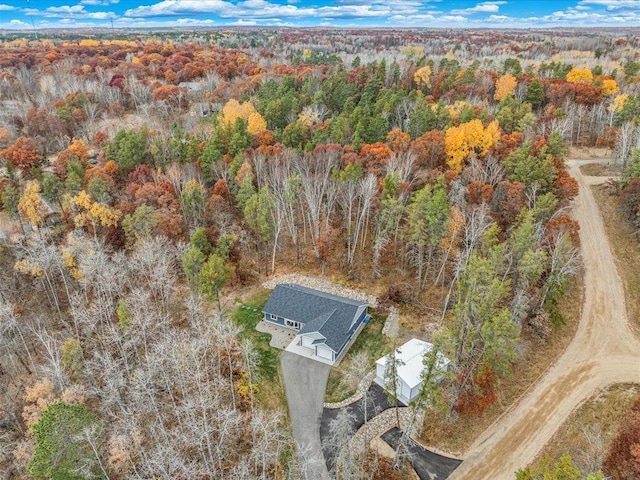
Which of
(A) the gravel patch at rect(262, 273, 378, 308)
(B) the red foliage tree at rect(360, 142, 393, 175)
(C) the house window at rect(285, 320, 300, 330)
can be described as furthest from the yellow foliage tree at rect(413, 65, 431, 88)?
(C) the house window at rect(285, 320, 300, 330)

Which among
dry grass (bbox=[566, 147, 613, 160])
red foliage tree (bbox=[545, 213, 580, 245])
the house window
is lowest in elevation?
the house window

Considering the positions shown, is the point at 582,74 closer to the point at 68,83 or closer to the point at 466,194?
the point at 466,194

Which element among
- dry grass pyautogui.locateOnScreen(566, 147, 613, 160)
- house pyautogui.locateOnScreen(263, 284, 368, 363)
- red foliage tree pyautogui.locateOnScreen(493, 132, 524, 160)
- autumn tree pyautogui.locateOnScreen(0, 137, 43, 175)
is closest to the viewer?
house pyautogui.locateOnScreen(263, 284, 368, 363)

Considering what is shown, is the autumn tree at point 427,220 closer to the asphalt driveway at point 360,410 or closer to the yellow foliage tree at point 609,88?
the asphalt driveway at point 360,410

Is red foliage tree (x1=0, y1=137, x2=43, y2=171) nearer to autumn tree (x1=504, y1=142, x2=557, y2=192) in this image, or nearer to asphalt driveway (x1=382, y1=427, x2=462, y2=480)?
asphalt driveway (x1=382, y1=427, x2=462, y2=480)

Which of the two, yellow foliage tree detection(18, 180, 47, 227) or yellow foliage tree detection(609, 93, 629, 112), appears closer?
yellow foliage tree detection(18, 180, 47, 227)

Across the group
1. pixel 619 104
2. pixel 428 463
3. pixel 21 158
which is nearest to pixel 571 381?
pixel 428 463

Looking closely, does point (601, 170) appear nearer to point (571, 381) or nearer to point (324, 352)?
point (571, 381)
